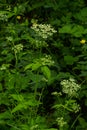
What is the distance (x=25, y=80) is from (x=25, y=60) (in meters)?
0.51

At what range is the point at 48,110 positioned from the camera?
10.1 ft

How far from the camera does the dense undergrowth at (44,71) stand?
2375 millimetres

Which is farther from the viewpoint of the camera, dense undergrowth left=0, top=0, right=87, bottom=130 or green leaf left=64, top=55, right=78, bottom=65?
green leaf left=64, top=55, right=78, bottom=65

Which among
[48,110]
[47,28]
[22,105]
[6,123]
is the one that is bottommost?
[48,110]

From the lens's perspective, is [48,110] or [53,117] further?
[48,110]

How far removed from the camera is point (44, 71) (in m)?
2.18

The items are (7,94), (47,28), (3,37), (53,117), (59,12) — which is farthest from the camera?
(59,12)

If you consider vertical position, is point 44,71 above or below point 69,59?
above

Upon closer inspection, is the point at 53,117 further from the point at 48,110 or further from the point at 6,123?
the point at 6,123

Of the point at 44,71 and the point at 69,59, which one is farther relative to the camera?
the point at 69,59

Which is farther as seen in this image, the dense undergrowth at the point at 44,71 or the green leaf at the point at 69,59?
the green leaf at the point at 69,59

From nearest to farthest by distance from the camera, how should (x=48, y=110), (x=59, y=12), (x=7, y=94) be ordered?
(x=7, y=94) < (x=48, y=110) < (x=59, y=12)

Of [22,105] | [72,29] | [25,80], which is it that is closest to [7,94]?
[25,80]

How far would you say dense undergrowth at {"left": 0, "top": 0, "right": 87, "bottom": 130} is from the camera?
2375 millimetres
